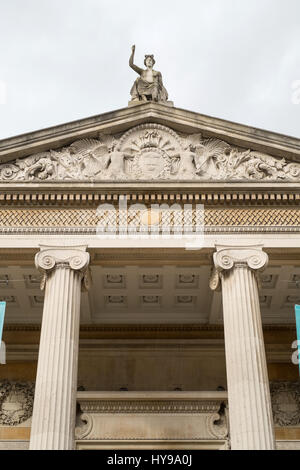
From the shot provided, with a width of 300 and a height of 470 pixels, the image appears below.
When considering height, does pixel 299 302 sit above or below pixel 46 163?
below

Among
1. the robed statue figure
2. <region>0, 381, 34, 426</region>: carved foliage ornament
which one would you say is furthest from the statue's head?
<region>0, 381, 34, 426</region>: carved foliage ornament

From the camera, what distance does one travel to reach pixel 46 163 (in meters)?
15.2

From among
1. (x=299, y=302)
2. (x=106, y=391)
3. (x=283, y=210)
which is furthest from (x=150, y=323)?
(x=283, y=210)

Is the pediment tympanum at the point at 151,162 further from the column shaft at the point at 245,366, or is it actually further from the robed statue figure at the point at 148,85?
the column shaft at the point at 245,366

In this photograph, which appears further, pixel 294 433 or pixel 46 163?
pixel 294 433

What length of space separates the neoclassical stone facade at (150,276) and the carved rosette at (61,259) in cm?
3

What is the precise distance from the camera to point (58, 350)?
41.7 ft

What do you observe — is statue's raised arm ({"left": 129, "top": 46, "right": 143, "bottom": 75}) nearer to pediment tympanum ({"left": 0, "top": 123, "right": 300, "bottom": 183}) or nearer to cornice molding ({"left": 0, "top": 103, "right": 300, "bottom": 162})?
cornice molding ({"left": 0, "top": 103, "right": 300, "bottom": 162})

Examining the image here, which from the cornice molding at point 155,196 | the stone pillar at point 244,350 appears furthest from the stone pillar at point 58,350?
the stone pillar at point 244,350

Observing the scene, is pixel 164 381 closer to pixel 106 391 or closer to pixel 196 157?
pixel 106 391

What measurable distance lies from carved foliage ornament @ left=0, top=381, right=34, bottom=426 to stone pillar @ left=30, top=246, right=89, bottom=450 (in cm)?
439

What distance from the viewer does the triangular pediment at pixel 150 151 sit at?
15102 mm

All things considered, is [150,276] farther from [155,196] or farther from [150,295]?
[155,196]
